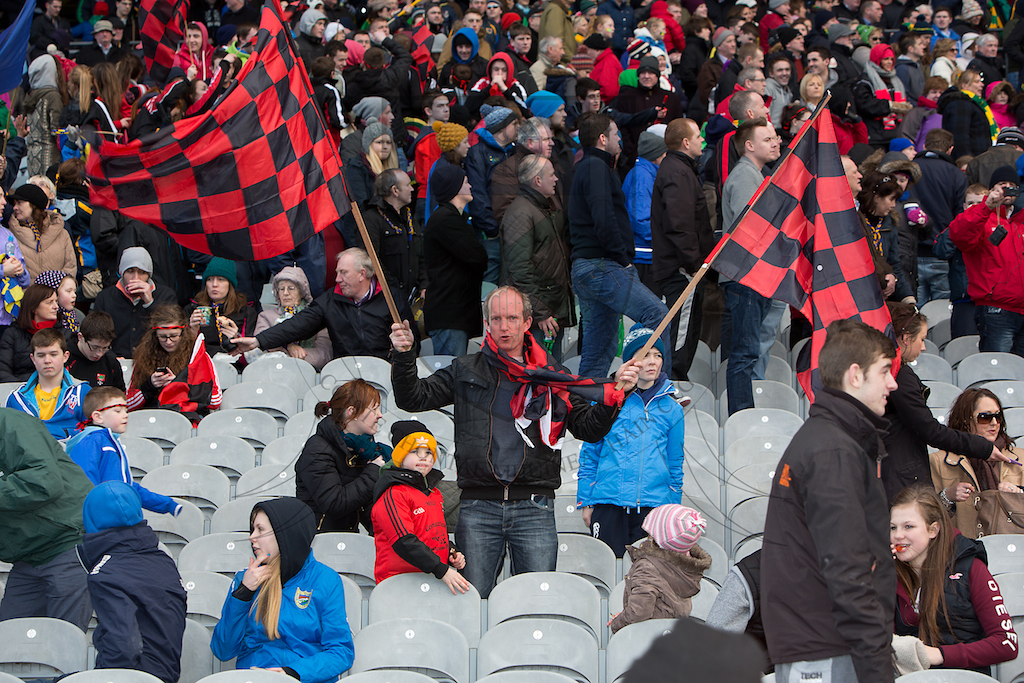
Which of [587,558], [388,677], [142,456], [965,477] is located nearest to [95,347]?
[142,456]

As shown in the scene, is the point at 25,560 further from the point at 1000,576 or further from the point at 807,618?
the point at 1000,576

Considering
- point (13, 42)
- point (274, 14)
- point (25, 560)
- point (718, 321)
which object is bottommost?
point (718, 321)

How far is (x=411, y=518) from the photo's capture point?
187 inches

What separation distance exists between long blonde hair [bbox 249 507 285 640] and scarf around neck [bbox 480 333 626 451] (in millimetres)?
1183

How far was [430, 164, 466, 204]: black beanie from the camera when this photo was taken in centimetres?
747

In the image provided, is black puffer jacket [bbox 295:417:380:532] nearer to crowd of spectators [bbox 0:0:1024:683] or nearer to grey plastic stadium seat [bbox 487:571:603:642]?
crowd of spectators [bbox 0:0:1024:683]

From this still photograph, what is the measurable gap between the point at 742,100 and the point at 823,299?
369cm

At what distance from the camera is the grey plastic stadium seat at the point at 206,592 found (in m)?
4.85

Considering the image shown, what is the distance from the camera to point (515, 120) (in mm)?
8344

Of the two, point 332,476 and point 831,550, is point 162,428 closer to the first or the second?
point 332,476

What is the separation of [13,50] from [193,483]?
325 cm

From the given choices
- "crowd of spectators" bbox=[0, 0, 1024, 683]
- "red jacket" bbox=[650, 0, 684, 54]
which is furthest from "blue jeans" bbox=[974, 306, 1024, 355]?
"red jacket" bbox=[650, 0, 684, 54]

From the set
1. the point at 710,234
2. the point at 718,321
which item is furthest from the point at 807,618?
the point at 718,321

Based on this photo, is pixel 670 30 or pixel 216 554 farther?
pixel 670 30
